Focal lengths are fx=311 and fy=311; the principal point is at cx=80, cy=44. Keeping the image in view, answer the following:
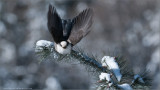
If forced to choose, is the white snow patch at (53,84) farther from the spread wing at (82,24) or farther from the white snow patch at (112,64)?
the white snow patch at (112,64)

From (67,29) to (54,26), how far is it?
12cm

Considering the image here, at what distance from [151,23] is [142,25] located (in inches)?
11.1

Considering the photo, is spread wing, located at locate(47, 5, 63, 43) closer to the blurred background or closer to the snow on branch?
the snow on branch

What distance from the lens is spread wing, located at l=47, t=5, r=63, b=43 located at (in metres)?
1.57

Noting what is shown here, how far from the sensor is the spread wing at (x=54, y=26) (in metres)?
1.57

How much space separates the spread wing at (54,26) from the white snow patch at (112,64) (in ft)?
0.85

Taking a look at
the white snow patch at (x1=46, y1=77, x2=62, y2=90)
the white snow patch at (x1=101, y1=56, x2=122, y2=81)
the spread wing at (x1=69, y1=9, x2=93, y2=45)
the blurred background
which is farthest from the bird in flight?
the white snow patch at (x1=46, y1=77, x2=62, y2=90)

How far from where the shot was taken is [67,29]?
1666 mm

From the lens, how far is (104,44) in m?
7.87

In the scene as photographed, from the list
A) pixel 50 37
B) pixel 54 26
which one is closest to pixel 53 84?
pixel 50 37

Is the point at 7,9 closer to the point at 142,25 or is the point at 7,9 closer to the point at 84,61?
the point at 142,25

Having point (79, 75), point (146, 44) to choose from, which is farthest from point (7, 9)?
point (146, 44)

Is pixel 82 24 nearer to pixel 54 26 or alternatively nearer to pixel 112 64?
pixel 54 26

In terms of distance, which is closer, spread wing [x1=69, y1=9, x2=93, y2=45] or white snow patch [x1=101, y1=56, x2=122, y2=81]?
white snow patch [x1=101, y1=56, x2=122, y2=81]
